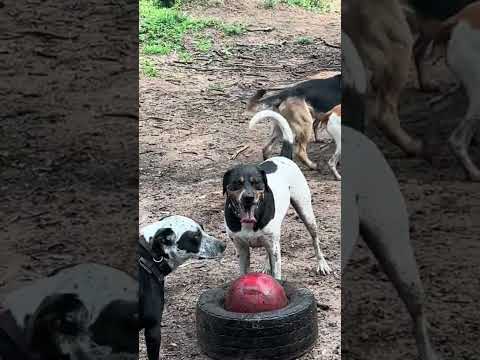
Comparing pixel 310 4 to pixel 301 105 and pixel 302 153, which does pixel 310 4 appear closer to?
pixel 301 105

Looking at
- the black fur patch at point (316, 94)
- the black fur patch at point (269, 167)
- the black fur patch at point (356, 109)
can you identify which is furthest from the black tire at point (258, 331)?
the black fur patch at point (316, 94)

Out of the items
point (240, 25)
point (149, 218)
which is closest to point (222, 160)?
point (149, 218)

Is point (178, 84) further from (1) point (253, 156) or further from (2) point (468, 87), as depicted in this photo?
(2) point (468, 87)

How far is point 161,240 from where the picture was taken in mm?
4418

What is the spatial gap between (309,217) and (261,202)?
1016 millimetres

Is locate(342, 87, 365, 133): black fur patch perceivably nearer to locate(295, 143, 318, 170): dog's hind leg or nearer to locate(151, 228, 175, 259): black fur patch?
locate(151, 228, 175, 259): black fur patch

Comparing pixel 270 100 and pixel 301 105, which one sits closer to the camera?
pixel 301 105

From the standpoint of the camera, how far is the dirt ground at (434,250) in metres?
2.89

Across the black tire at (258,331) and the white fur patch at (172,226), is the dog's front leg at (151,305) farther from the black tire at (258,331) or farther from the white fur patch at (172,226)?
the black tire at (258,331)

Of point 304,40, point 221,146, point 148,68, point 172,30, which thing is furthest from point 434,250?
point 172,30

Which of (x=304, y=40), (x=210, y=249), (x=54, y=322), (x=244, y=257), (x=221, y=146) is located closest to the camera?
(x=54, y=322)

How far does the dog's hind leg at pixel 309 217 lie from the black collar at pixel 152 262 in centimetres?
195

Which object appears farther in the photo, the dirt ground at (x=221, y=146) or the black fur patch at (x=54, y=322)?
the dirt ground at (x=221, y=146)

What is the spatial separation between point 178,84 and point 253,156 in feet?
9.67
